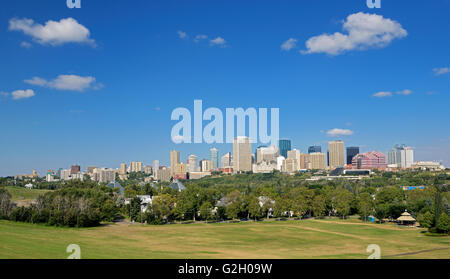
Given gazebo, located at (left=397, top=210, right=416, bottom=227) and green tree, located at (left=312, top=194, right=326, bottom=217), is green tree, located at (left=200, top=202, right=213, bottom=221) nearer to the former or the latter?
green tree, located at (left=312, top=194, right=326, bottom=217)

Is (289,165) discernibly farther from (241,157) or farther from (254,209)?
(254,209)

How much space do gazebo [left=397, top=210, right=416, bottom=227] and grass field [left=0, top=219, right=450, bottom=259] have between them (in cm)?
299

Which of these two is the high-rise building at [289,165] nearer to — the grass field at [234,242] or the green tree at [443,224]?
the grass field at [234,242]

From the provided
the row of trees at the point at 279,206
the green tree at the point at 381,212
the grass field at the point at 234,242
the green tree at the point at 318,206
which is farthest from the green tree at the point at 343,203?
the grass field at the point at 234,242

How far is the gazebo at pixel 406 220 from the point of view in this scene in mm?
46469

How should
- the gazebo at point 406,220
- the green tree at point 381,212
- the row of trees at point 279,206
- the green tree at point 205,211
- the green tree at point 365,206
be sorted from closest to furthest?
the gazebo at point 406,220, the green tree at point 381,212, the row of trees at point 279,206, the green tree at point 205,211, the green tree at point 365,206

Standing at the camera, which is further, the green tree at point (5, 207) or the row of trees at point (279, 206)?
the row of trees at point (279, 206)

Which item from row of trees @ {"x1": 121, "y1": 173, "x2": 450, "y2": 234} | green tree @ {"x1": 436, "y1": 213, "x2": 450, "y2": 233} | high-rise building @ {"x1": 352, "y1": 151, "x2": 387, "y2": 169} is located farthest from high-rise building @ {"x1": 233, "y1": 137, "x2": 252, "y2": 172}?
green tree @ {"x1": 436, "y1": 213, "x2": 450, "y2": 233}

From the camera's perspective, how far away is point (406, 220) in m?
47.0

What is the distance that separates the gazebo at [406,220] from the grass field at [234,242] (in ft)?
9.82

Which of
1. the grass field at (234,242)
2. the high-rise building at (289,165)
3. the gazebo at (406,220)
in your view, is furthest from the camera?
the high-rise building at (289,165)

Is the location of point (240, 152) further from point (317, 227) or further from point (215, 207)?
point (317, 227)

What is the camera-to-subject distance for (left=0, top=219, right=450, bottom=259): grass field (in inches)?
965
